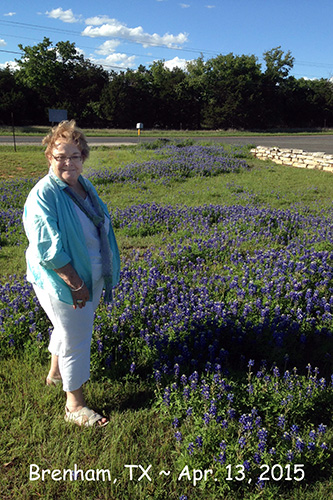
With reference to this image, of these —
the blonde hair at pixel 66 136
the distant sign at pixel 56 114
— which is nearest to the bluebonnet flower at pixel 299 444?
the blonde hair at pixel 66 136

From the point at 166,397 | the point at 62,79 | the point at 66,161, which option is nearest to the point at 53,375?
the point at 166,397

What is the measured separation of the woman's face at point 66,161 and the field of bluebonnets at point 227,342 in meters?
1.64

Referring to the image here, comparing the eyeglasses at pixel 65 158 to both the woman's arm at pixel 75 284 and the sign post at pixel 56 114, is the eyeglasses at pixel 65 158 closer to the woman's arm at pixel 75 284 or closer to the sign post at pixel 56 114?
the woman's arm at pixel 75 284

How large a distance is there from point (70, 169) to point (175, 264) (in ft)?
10.1

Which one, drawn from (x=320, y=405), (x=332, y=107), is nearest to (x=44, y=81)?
(x=332, y=107)

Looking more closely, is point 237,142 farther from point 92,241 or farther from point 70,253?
point 70,253

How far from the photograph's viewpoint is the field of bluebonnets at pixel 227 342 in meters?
2.63

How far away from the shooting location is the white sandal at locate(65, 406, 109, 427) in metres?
2.97

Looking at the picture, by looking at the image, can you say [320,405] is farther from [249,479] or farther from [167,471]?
[167,471]

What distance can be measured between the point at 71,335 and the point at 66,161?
1.32 metres

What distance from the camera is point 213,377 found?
10.5ft

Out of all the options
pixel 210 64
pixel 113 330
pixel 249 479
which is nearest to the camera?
pixel 249 479

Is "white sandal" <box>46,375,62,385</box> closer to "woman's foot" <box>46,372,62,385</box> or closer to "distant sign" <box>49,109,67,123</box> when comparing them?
"woman's foot" <box>46,372,62,385</box>

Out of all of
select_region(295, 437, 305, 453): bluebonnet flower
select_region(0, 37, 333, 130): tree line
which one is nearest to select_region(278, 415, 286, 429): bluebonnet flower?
select_region(295, 437, 305, 453): bluebonnet flower
